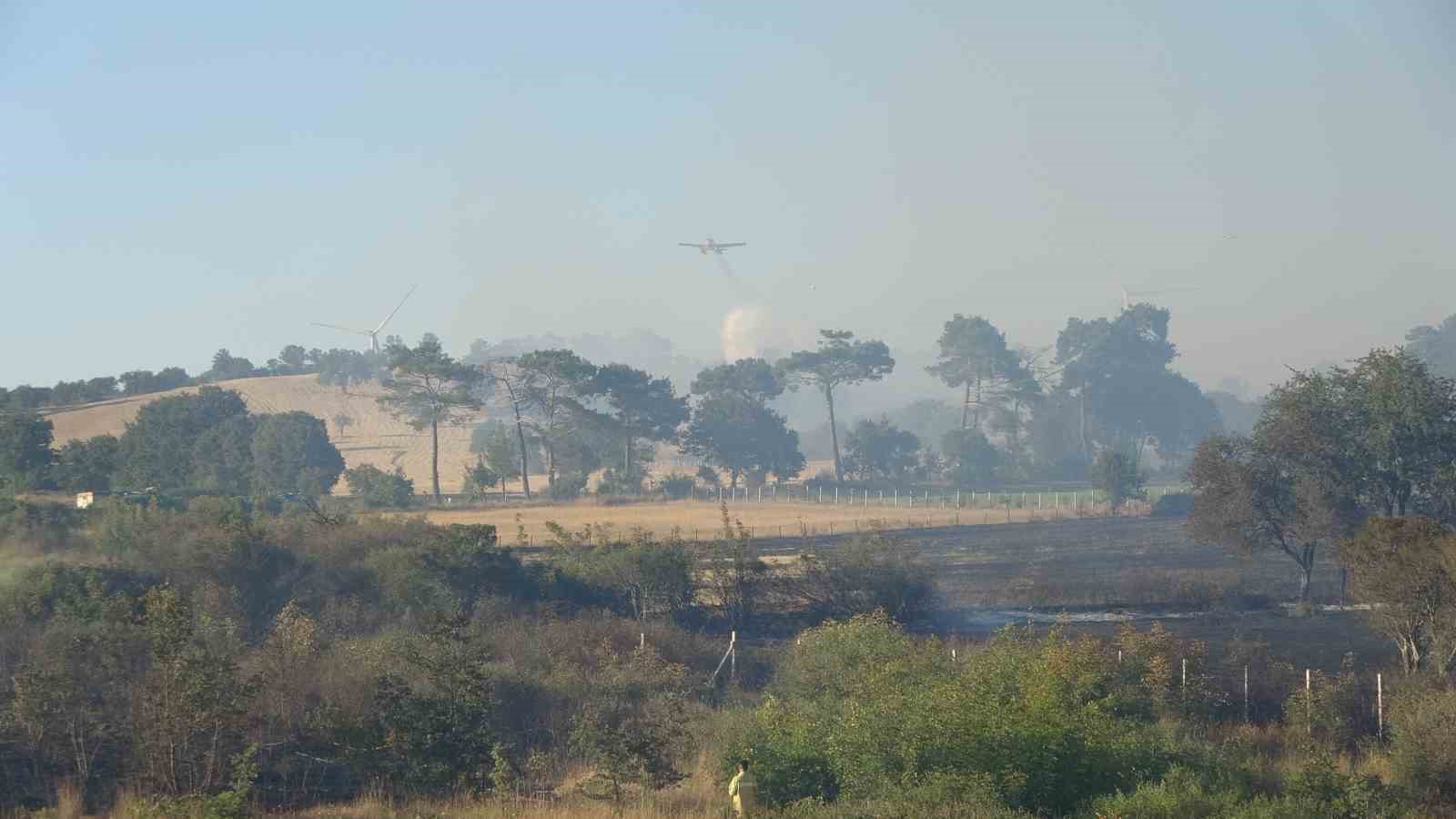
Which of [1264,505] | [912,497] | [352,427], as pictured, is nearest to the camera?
[1264,505]

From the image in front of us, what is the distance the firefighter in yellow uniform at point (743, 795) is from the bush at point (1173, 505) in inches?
2481

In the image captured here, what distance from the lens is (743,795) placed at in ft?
52.0

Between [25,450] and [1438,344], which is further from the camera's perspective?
[1438,344]

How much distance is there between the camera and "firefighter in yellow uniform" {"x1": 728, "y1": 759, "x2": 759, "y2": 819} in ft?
51.7

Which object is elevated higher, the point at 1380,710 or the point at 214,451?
the point at 214,451

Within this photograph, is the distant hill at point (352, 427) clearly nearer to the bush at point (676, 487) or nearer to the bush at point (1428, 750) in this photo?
the bush at point (676, 487)

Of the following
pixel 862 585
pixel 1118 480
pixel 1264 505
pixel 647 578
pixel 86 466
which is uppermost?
pixel 86 466

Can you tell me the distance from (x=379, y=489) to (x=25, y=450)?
18.5 m

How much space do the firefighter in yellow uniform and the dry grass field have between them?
119 ft

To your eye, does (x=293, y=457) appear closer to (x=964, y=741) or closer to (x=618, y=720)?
(x=618, y=720)

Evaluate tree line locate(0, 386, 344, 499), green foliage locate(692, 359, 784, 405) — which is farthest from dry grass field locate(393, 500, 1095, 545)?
green foliage locate(692, 359, 784, 405)

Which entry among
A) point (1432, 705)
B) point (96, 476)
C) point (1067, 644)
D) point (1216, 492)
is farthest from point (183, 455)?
point (1432, 705)

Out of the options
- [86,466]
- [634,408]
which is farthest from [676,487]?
[86,466]

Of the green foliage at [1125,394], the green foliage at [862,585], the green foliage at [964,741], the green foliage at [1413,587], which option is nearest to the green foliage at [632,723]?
the green foliage at [964,741]
